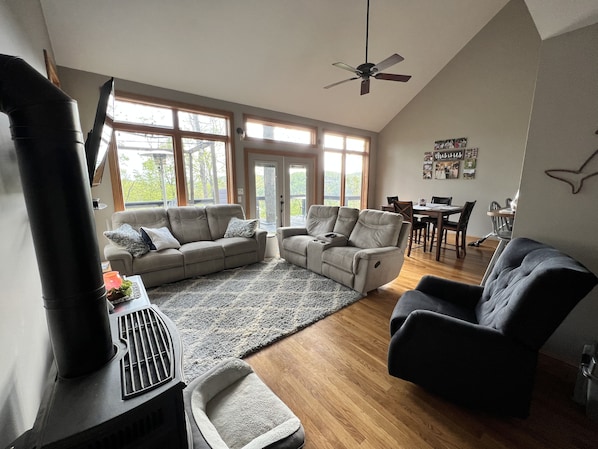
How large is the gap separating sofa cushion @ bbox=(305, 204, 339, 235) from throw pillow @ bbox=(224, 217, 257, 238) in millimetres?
930

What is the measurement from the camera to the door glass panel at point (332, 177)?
21.8ft

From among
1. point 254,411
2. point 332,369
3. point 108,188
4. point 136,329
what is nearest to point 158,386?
point 136,329

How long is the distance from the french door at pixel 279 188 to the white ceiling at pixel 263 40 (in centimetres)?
106

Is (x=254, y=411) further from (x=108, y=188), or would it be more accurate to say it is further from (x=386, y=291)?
(x=108, y=188)

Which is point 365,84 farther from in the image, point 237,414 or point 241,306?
point 237,414

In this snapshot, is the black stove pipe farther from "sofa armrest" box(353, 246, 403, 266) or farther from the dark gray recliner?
"sofa armrest" box(353, 246, 403, 266)

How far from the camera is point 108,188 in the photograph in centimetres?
375

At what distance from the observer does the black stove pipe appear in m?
0.81

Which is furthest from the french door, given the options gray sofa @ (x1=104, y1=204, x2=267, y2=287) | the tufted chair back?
the tufted chair back

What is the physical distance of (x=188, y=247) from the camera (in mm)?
3527

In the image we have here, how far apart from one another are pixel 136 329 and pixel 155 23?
11.9 ft

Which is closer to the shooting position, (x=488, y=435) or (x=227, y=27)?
(x=488, y=435)

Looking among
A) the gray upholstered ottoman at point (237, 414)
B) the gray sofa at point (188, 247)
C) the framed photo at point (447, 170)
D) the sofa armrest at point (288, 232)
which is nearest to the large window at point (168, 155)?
the gray sofa at point (188, 247)

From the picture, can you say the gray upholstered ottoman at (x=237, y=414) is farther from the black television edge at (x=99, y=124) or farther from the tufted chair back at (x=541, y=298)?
the black television edge at (x=99, y=124)
